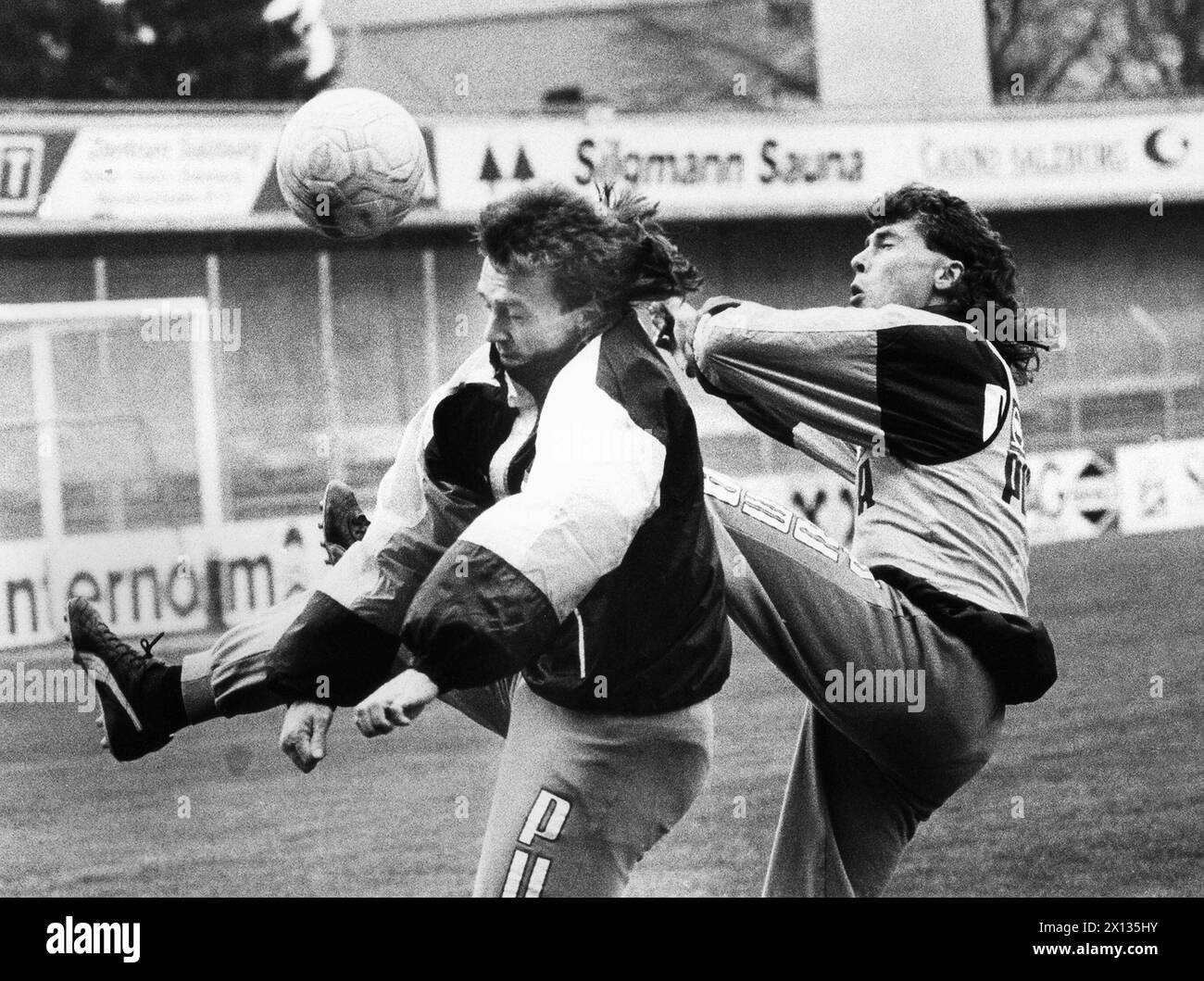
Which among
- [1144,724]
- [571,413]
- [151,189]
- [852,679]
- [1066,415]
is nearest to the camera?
[571,413]

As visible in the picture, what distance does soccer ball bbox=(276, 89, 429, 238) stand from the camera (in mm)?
3205

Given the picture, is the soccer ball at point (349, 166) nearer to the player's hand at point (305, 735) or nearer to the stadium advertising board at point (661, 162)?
the player's hand at point (305, 735)

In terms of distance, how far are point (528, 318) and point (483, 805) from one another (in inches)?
99.7

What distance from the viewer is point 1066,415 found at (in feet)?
31.4

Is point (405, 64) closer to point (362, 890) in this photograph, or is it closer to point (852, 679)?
point (362, 890)

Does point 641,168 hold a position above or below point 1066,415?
above

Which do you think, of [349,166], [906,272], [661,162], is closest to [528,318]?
[349,166]

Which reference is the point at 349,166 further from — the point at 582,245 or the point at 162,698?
the point at 162,698

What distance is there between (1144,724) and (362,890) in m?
2.53

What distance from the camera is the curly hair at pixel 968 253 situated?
330 centimetres

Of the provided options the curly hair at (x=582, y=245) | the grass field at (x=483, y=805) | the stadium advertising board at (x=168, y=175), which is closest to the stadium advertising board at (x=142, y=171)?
the stadium advertising board at (x=168, y=175)

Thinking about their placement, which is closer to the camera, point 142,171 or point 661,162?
point 142,171

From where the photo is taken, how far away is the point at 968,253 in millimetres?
3299
